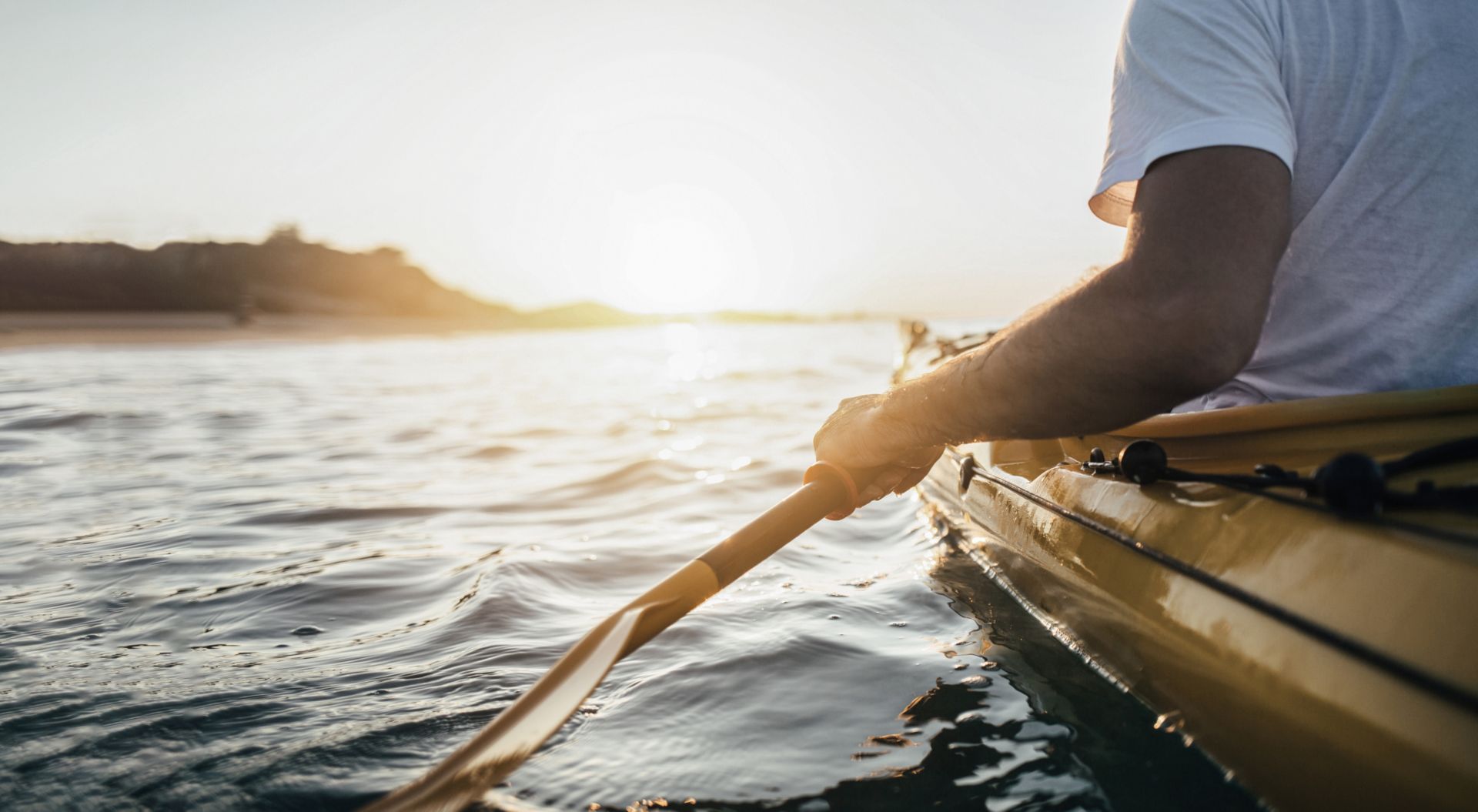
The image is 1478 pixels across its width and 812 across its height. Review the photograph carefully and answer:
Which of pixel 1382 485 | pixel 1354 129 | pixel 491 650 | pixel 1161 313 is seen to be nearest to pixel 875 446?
pixel 1161 313

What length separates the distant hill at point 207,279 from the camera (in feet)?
98.2

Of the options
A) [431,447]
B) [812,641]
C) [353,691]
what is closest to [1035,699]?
[812,641]

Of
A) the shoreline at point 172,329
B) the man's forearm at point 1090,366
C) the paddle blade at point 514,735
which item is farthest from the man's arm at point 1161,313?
the shoreline at point 172,329

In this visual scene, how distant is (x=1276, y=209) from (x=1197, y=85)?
0.80 ft

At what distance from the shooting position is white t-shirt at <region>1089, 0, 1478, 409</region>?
1.39 metres

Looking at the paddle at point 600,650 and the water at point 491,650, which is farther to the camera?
the water at point 491,650

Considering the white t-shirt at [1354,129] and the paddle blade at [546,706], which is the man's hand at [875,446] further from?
the white t-shirt at [1354,129]

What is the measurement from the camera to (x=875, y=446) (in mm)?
2240

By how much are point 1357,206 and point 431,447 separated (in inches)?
292

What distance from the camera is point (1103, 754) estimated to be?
1918mm

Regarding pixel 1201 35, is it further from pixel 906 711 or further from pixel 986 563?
pixel 986 563

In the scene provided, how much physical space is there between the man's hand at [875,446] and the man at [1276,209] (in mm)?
534

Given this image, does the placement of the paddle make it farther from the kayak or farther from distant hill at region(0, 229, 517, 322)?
distant hill at region(0, 229, 517, 322)

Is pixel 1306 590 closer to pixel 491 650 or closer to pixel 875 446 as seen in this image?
pixel 875 446
